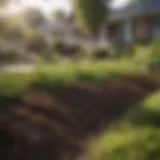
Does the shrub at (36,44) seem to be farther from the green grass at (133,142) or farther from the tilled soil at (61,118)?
the green grass at (133,142)

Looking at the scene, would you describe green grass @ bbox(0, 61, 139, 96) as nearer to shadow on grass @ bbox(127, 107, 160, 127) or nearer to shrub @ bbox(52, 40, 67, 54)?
shadow on grass @ bbox(127, 107, 160, 127)

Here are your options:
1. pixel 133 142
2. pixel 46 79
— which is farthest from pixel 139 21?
pixel 133 142

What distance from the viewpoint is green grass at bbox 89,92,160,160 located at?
23.9 feet

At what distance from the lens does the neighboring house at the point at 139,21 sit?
106 feet

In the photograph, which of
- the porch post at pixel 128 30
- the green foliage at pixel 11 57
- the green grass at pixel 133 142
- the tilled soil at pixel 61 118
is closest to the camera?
the green grass at pixel 133 142

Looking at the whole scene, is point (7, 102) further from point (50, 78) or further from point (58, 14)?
point (58, 14)

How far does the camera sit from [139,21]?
33.5 meters

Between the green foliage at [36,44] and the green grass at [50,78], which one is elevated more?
the green foliage at [36,44]

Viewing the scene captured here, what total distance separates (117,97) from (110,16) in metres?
24.0

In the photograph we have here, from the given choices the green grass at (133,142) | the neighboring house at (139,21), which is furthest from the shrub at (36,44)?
the green grass at (133,142)

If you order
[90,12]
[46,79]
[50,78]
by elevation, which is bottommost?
[46,79]

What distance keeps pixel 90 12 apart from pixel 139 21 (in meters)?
3.99

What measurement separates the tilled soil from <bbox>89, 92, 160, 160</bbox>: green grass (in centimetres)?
56

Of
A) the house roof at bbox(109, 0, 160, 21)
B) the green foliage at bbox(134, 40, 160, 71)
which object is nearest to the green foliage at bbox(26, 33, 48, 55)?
the green foliage at bbox(134, 40, 160, 71)
